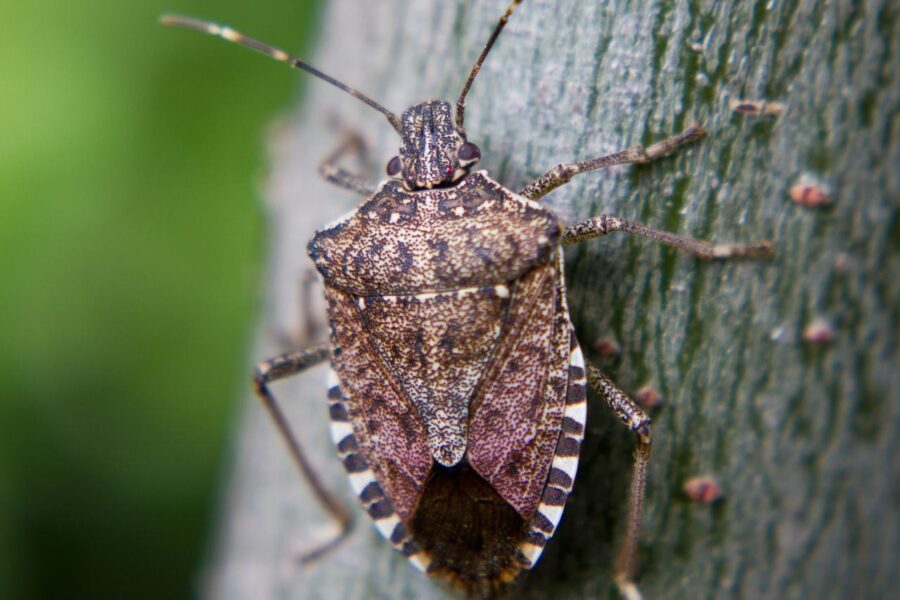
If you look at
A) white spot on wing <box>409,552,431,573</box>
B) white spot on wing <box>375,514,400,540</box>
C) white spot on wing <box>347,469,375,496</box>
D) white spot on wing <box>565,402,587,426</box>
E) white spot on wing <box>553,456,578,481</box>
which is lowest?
Result: white spot on wing <box>409,552,431,573</box>

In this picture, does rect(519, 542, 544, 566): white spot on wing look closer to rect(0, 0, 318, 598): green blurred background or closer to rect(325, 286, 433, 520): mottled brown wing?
rect(325, 286, 433, 520): mottled brown wing

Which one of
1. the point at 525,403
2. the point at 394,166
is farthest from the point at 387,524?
the point at 394,166

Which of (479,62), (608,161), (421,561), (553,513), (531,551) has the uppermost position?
(479,62)

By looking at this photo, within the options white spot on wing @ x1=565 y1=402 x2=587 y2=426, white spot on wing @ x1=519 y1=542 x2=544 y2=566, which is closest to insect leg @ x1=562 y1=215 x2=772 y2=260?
white spot on wing @ x1=565 y1=402 x2=587 y2=426

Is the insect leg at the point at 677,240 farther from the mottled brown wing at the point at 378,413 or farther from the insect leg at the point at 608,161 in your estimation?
the mottled brown wing at the point at 378,413

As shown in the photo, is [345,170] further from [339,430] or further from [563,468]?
[563,468]

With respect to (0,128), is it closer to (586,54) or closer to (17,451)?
(17,451)
